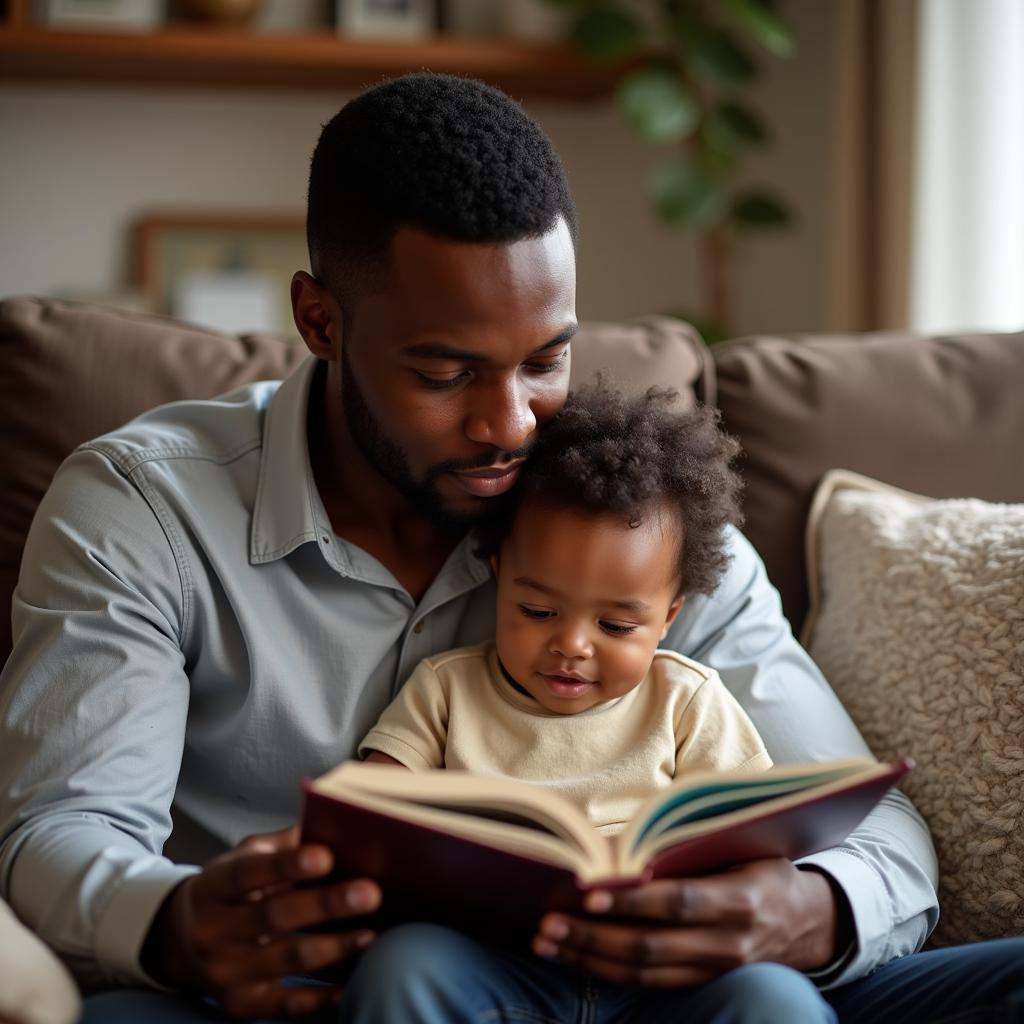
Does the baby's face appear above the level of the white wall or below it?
below

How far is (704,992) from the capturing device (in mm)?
1049

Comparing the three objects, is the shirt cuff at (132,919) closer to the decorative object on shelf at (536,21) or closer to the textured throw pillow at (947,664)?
the textured throw pillow at (947,664)

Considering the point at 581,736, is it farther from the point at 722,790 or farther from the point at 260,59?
the point at 260,59

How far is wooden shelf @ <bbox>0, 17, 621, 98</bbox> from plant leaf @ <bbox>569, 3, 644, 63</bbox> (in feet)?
0.27

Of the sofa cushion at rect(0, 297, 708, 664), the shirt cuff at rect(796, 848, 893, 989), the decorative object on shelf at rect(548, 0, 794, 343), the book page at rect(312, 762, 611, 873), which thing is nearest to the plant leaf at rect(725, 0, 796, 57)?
the decorative object on shelf at rect(548, 0, 794, 343)

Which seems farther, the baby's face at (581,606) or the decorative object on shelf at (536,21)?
the decorative object on shelf at (536,21)

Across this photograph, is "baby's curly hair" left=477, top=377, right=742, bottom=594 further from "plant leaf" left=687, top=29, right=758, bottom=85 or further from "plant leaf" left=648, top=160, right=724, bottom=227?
"plant leaf" left=687, top=29, right=758, bottom=85

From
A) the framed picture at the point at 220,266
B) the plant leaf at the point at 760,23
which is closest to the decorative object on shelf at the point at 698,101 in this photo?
the plant leaf at the point at 760,23

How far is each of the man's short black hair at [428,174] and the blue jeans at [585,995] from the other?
66 centimetres

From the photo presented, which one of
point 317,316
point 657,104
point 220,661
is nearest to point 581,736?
point 220,661

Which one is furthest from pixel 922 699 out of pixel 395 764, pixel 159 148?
pixel 159 148

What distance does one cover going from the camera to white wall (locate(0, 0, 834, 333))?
3.13 meters

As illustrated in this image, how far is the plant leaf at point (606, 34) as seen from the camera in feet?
9.70

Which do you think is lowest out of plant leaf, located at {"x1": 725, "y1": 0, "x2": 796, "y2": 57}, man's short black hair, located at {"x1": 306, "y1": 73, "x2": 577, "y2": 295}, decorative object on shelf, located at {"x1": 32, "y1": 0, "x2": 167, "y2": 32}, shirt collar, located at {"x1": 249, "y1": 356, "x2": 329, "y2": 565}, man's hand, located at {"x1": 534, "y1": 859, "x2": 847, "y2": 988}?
man's hand, located at {"x1": 534, "y1": 859, "x2": 847, "y2": 988}
